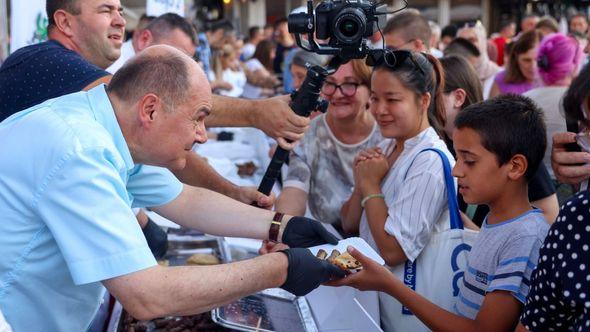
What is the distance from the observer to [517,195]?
6.69ft

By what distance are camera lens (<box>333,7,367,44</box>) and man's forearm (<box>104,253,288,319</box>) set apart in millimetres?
817

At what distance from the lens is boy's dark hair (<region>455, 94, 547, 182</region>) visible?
2029mm

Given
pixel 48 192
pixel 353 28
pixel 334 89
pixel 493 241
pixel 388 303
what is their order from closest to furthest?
1. pixel 48 192
2. pixel 493 241
3. pixel 353 28
4. pixel 388 303
5. pixel 334 89

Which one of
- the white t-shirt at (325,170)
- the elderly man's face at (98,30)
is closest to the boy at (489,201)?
the white t-shirt at (325,170)

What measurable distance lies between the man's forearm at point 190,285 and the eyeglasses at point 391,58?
0.89m

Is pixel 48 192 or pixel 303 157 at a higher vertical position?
pixel 48 192

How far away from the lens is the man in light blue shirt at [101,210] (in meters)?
1.49

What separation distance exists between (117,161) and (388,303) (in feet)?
3.87

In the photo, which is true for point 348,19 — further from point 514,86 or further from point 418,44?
point 514,86

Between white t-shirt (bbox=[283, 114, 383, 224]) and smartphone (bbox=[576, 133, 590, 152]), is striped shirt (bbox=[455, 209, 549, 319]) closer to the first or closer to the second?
smartphone (bbox=[576, 133, 590, 152])

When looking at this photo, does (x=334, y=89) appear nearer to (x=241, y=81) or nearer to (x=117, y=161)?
(x=117, y=161)

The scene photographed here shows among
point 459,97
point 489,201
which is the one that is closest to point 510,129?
point 489,201

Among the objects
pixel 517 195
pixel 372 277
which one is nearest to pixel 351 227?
pixel 372 277

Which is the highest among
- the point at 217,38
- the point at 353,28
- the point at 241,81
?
the point at 353,28
